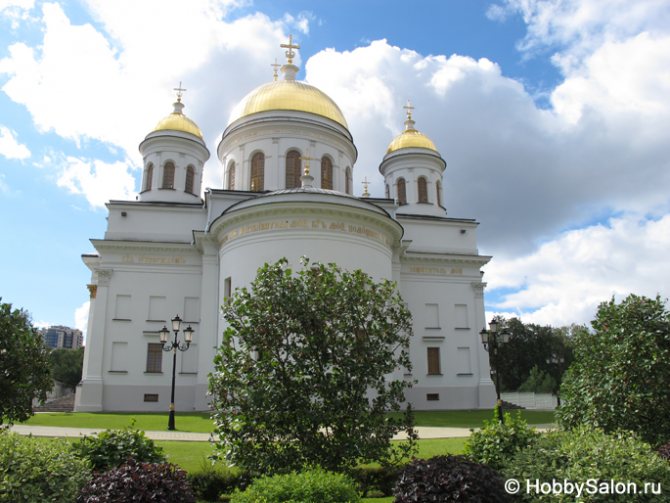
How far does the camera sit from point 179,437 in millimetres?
16188

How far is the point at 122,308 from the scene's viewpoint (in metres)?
29.3

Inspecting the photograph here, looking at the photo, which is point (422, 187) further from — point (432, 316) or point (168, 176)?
point (168, 176)

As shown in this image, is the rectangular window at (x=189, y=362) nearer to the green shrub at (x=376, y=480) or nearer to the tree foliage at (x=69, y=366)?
the green shrub at (x=376, y=480)

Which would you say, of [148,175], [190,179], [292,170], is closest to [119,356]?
[148,175]

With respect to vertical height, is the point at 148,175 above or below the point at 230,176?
above

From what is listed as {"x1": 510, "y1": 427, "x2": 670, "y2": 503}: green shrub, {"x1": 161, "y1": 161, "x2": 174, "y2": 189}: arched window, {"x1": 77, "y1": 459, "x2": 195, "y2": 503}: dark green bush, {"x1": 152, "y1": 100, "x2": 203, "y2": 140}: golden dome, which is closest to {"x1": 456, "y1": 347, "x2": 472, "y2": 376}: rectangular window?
{"x1": 161, "y1": 161, "x2": 174, "y2": 189}: arched window

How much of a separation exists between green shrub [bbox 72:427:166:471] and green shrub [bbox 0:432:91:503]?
816 mm

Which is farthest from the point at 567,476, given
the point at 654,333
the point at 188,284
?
the point at 188,284

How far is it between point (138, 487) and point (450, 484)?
12.8 feet

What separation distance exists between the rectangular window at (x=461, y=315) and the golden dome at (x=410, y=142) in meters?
11.7

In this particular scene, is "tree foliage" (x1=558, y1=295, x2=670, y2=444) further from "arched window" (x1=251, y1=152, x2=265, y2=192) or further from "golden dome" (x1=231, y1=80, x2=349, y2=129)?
"golden dome" (x1=231, y1=80, x2=349, y2=129)

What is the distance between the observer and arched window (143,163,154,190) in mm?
34312

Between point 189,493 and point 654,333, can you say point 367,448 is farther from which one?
point 654,333

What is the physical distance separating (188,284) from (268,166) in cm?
835
